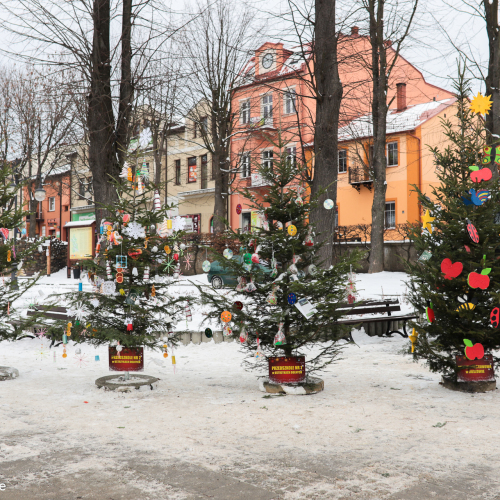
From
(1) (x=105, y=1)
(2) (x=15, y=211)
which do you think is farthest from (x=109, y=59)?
(2) (x=15, y=211)

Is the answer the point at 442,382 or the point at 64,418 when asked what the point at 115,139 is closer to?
the point at 64,418

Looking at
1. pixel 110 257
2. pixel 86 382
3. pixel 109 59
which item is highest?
pixel 109 59

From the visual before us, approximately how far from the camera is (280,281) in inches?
266

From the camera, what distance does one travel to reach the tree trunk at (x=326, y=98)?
1073 cm

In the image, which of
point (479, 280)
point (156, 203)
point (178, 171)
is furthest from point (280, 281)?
point (178, 171)

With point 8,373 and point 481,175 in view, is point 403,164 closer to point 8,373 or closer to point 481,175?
point 481,175

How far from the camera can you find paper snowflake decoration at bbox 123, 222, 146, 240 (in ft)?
23.2

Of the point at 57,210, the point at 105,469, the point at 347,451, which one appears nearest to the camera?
the point at 105,469

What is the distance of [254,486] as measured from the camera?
3.88 metres

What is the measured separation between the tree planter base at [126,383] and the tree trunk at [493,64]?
34.7ft

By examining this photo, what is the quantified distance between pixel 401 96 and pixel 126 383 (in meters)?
29.1

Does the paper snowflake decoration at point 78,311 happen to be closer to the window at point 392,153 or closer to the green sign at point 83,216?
the window at point 392,153

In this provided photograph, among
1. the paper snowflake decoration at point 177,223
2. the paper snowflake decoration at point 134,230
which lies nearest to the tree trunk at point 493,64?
the paper snowflake decoration at point 177,223

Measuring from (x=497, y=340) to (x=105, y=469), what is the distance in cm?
492
